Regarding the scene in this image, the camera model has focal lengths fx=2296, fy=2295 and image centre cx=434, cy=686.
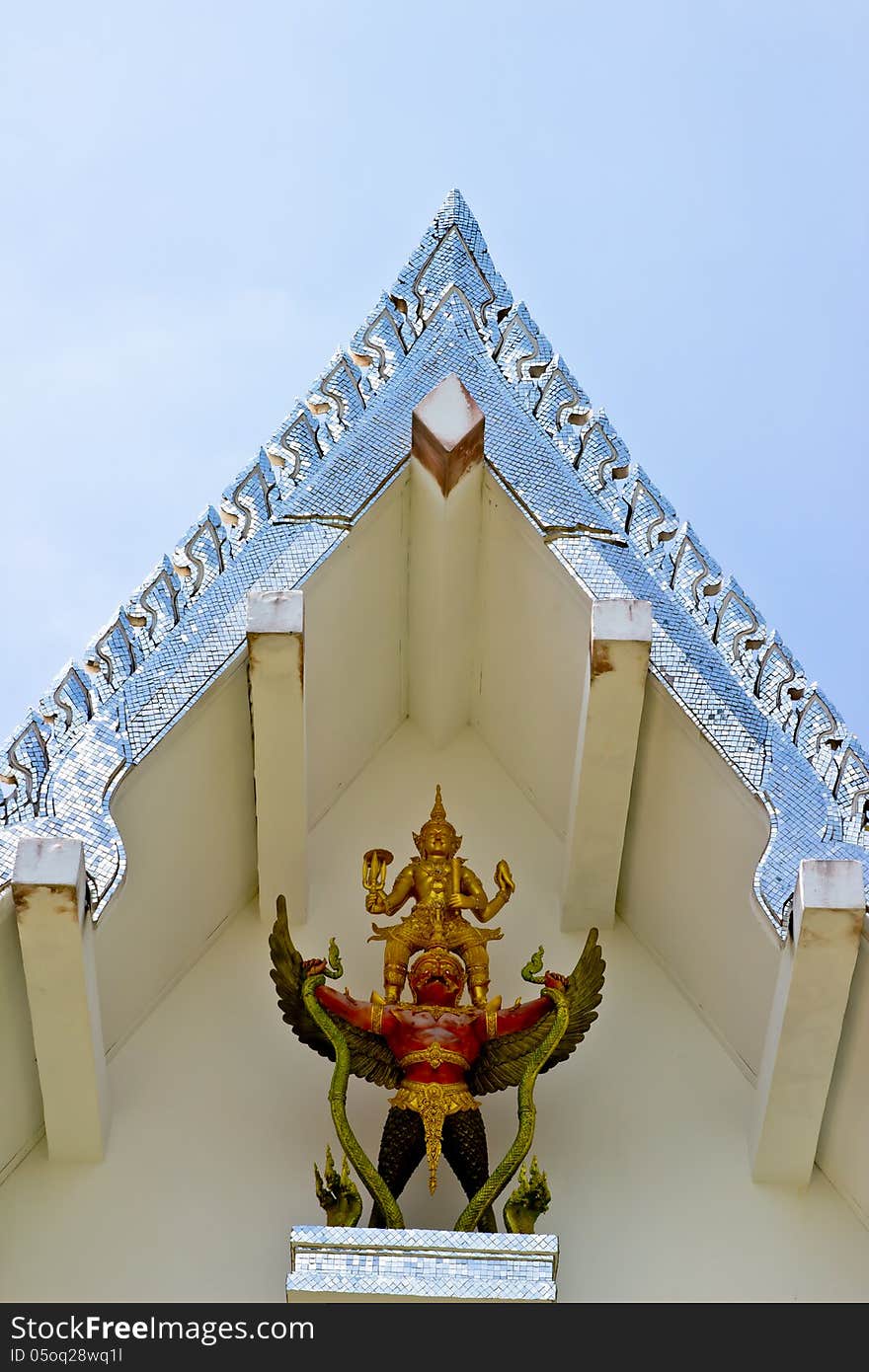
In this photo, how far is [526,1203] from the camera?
16.5ft

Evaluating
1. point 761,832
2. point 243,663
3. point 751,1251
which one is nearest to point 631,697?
point 761,832

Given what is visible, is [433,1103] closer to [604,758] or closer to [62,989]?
[62,989]

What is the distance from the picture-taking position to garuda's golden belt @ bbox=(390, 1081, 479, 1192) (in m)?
5.12

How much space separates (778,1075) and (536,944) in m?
0.84

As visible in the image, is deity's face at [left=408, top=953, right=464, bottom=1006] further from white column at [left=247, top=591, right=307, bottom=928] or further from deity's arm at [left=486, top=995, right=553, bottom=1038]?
white column at [left=247, top=591, right=307, bottom=928]

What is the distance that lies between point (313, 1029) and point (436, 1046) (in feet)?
0.95

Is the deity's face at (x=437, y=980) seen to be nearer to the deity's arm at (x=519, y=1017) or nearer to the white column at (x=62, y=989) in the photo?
the deity's arm at (x=519, y=1017)

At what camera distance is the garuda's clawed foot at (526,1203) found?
5.00m

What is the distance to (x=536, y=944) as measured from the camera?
5793 millimetres

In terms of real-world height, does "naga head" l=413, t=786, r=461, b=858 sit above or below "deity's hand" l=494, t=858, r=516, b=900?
above

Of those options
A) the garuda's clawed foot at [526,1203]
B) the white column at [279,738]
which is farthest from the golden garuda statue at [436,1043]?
the white column at [279,738]

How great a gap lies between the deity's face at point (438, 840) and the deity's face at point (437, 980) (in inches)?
11.9

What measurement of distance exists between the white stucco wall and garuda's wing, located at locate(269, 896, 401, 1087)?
0.77 ft

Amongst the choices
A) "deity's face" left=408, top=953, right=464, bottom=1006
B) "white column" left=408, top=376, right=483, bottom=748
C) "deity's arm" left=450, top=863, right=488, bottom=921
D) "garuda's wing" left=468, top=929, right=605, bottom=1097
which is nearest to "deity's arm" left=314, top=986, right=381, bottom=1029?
"deity's face" left=408, top=953, right=464, bottom=1006
